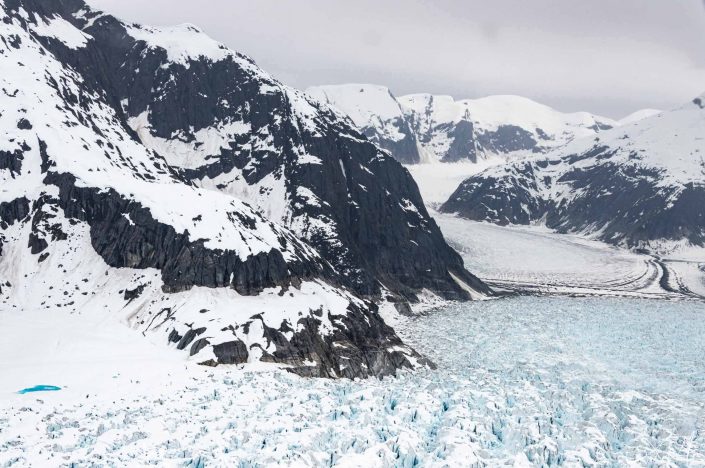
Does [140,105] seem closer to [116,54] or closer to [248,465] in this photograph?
[116,54]

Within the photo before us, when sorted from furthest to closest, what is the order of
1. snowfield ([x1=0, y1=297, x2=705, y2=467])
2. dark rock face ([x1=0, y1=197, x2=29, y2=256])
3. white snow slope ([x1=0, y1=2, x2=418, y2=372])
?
dark rock face ([x1=0, y1=197, x2=29, y2=256]) → white snow slope ([x1=0, y1=2, x2=418, y2=372]) → snowfield ([x1=0, y1=297, x2=705, y2=467])

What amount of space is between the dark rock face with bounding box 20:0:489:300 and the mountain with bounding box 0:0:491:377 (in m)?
0.54

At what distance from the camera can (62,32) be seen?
6752 inches

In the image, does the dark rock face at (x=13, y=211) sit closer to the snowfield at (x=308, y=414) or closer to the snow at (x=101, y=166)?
the snow at (x=101, y=166)

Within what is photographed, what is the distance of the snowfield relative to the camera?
139ft

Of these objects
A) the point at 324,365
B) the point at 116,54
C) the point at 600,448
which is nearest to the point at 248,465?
the point at 600,448

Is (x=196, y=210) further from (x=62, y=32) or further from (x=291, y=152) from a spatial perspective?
(x=62, y=32)

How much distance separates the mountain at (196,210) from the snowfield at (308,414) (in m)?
10.3

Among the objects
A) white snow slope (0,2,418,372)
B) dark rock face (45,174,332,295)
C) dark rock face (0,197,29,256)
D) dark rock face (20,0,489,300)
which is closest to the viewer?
white snow slope (0,2,418,372)

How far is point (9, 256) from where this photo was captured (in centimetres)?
10012

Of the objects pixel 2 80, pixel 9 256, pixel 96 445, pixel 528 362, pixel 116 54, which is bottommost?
pixel 528 362

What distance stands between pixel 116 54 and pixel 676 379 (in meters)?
185

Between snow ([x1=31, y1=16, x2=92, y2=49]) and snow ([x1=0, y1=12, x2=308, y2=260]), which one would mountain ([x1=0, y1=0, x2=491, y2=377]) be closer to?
snow ([x1=0, y1=12, x2=308, y2=260])

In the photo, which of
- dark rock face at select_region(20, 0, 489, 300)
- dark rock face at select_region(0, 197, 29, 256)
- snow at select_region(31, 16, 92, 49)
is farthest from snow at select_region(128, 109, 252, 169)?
dark rock face at select_region(0, 197, 29, 256)
